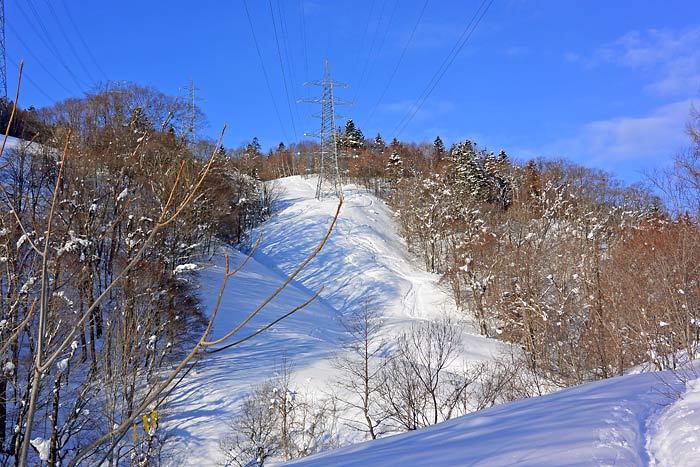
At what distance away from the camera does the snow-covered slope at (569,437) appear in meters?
3.06

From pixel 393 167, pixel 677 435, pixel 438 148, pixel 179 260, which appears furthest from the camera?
pixel 438 148

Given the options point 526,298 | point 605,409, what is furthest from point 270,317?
point 605,409

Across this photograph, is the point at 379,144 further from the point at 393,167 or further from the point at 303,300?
the point at 303,300

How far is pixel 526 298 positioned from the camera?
2159cm

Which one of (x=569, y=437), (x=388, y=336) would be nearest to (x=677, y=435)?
(x=569, y=437)

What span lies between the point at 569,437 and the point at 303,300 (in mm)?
24625

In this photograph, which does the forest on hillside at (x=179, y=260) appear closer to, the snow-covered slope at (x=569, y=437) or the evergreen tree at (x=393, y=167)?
the snow-covered slope at (x=569, y=437)

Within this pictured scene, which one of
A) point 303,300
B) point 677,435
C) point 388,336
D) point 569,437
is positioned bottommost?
point 388,336

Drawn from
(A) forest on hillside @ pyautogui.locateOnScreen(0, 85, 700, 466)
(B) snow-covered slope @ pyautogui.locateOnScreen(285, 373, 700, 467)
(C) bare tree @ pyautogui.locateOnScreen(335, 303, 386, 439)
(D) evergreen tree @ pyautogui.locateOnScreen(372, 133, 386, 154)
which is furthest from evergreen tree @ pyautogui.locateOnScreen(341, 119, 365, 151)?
(B) snow-covered slope @ pyautogui.locateOnScreen(285, 373, 700, 467)

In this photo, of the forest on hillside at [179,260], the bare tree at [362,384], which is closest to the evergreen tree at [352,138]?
the forest on hillside at [179,260]

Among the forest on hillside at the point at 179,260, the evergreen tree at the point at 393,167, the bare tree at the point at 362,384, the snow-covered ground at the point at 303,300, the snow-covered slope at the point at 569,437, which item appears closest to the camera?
the snow-covered slope at the point at 569,437

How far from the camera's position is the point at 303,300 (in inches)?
1077

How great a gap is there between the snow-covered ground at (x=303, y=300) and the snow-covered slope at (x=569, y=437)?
33.9 ft

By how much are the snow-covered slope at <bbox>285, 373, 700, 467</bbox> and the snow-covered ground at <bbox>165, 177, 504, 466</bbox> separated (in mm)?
10335
